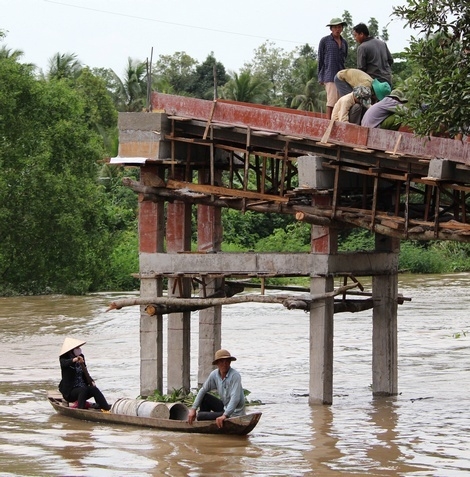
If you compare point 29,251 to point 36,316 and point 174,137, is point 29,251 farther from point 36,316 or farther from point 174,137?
point 174,137

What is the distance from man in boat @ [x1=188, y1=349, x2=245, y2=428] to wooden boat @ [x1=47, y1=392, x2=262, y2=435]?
0.35 ft

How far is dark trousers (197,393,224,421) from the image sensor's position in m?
13.2

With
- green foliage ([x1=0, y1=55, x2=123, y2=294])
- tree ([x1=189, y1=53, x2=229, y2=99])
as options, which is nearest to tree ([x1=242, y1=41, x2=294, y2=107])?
tree ([x1=189, y1=53, x2=229, y2=99])

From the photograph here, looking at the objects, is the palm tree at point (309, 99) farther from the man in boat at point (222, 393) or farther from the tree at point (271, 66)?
the man in boat at point (222, 393)

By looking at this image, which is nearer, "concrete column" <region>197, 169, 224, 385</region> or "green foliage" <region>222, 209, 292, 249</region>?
"concrete column" <region>197, 169, 224, 385</region>

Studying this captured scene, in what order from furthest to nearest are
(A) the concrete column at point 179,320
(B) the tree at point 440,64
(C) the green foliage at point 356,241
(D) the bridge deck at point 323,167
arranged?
(C) the green foliage at point 356,241, (A) the concrete column at point 179,320, (D) the bridge deck at point 323,167, (B) the tree at point 440,64

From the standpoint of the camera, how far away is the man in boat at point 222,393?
506 inches

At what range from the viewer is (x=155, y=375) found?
1498cm

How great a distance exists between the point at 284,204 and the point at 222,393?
2415 mm

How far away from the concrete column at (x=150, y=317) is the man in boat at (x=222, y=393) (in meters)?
1.83

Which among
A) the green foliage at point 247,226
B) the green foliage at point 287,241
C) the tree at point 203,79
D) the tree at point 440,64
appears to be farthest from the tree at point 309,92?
the tree at point 440,64

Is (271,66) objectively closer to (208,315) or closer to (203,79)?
(203,79)

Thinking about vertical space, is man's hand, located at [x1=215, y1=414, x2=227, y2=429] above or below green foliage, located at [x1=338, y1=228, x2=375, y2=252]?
below

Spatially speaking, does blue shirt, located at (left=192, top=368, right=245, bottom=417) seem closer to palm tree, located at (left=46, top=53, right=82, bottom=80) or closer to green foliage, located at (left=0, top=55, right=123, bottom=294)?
green foliage, located at (left=0, top=55, right=123, bottom=294)
